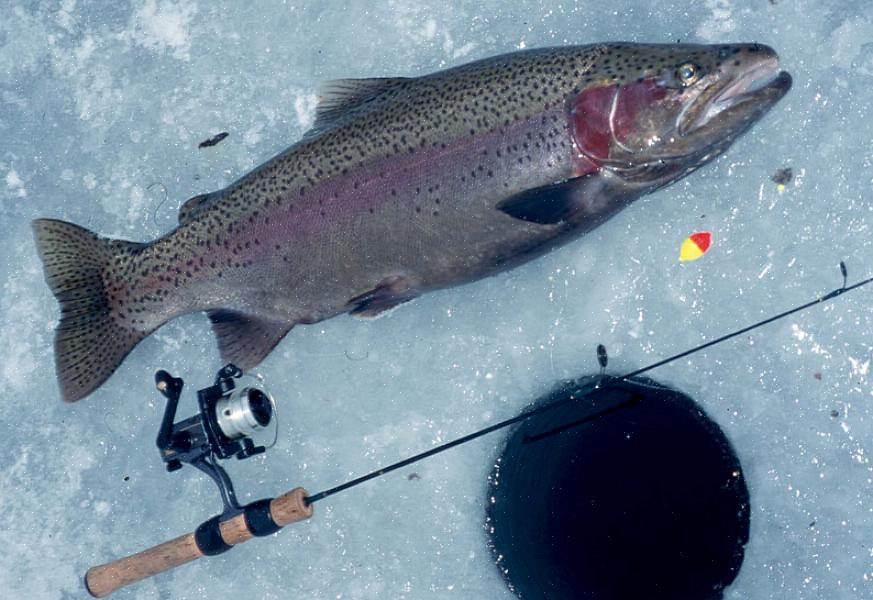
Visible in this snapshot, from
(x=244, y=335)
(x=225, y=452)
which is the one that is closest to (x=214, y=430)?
(x=225, y=452)

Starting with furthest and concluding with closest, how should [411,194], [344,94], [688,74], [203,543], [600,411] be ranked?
[600,411] < [344,94] < [203,543] < [411,194] < [688,74]

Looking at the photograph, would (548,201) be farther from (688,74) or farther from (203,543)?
(203,543)

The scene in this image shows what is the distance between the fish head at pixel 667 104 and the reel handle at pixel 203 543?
1450mm

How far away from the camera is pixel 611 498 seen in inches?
114

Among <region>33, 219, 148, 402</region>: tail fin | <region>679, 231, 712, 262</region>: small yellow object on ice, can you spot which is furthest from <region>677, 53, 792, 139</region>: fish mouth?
<region>33, 219, 148, 402</region>: tail fin

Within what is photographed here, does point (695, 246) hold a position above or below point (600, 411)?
above

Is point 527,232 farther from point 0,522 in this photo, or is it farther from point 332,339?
point 0,522

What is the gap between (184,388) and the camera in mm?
3064

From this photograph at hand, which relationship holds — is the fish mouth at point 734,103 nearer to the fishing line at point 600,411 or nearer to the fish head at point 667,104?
the fish head at point 667,104

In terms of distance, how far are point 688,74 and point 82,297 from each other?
2.22m

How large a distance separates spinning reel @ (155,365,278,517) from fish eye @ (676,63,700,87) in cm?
173

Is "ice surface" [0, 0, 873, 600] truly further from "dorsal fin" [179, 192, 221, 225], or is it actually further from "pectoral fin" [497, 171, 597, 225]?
"pectoral fin" [497, 171, 597, 225]

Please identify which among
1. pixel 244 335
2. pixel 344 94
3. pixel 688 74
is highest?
pixel 344 94

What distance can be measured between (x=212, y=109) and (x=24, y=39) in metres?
0.89
